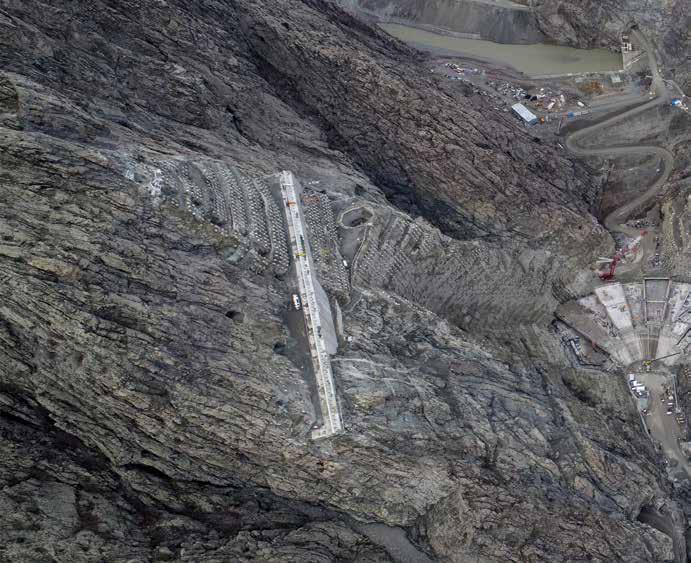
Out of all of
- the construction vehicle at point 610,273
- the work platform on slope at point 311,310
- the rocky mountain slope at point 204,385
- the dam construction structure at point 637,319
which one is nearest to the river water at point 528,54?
the construction vehicle at point 610,273

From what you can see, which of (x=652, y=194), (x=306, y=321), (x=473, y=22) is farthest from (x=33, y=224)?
(x=473, y=22)

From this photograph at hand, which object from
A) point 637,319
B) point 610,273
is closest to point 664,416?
point 637,319

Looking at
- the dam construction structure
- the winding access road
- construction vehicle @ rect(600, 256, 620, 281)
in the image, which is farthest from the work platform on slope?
the winding access road

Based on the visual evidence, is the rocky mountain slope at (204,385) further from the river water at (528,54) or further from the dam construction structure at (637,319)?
the river water at (528,54)

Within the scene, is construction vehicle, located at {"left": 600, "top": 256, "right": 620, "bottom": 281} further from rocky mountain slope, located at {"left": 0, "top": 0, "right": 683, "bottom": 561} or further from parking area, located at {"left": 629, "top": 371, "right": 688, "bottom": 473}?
rocky mountain slope, located at {"left": 0, "top": 0, "right": 683, "bottom": 561}

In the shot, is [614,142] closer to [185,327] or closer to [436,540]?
[436,540]

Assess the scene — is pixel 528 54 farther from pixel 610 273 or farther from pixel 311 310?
pixel 311 310
